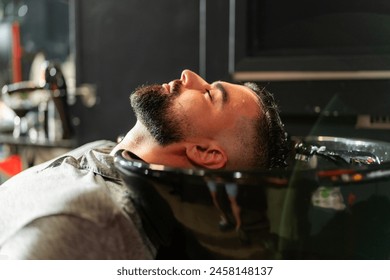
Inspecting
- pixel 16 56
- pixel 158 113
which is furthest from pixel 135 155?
pixel 16 56

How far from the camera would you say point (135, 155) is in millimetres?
650

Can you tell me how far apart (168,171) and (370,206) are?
0.25 meters

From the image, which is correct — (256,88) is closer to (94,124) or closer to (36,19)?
(94,124)

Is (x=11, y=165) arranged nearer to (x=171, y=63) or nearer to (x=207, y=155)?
(x=171, y=63)

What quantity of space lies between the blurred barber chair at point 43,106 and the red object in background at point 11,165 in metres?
0.11

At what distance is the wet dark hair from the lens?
36.2 inches

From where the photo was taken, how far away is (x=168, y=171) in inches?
21.3

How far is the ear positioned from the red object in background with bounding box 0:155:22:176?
1.28 meters

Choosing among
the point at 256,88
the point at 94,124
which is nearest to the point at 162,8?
the point at 94,124

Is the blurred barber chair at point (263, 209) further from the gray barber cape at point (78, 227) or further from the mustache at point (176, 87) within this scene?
the mustache at point (176, 87)

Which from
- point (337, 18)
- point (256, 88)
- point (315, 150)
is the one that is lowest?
point (315, 150)

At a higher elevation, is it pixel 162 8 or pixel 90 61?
pixel 162 8

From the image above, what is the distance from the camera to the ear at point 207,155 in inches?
32.4

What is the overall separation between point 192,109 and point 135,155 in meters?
0.25
